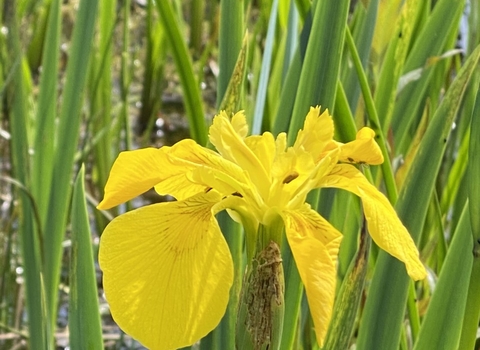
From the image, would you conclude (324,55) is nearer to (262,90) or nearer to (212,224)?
(262,90)

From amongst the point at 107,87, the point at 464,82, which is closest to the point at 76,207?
the point at 464,82

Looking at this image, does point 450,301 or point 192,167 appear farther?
point 450,301

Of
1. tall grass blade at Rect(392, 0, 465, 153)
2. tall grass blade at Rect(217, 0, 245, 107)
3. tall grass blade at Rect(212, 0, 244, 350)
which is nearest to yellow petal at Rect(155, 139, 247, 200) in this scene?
tall grass blade at Rect(212, 0, 244, 350)

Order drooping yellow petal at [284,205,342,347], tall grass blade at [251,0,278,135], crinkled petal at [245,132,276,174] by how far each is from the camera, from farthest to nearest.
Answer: tall grass blade at [251,0,278,135] < crinkled petal at [245,132,276,174] < drooping yellow petal at [284,205,342,347]

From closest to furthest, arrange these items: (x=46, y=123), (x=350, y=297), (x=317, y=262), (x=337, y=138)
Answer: (x=317, y=262)
(x=350, y=297)
(x=337, y=138)
(x=46, y=123)

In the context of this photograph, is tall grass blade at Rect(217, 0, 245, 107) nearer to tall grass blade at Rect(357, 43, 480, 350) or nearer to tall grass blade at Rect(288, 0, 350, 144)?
tall grass blade at Rect(288, 0, 350, 144)

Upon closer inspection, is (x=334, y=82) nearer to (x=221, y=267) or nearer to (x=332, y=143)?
(x=332, y=143)

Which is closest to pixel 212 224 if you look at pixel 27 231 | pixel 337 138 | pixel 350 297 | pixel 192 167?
pixel 192 167

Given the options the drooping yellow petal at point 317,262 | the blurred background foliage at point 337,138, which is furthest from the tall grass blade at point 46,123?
the drooping yellow petal at point 317,262
